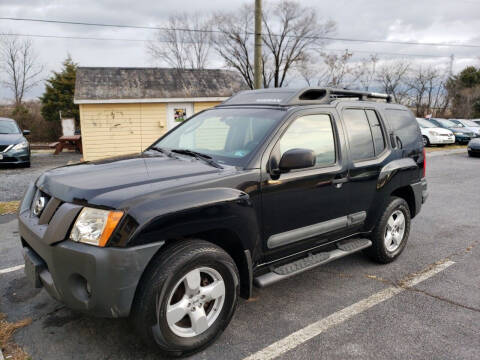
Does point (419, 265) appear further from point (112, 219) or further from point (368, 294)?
point (112, 219)

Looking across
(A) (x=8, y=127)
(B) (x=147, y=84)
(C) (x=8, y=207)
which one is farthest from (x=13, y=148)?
(B) (x=147, y=84)

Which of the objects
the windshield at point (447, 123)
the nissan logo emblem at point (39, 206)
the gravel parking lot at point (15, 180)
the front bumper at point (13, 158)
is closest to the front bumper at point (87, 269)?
the nissan logo emblem at point (39, 206)

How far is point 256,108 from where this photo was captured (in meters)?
3.62

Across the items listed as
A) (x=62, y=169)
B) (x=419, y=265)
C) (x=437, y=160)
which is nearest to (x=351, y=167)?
(x=419, y=265)

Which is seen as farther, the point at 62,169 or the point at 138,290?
the point at 62,169

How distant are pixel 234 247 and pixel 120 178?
3.25 feet

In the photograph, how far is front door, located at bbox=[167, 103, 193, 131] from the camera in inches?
645

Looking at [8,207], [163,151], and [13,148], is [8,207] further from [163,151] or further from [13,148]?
[13,148]

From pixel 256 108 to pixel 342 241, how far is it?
5.26ft

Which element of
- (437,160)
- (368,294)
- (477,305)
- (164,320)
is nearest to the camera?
(164,320)

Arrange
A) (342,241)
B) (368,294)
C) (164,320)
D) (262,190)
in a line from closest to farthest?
(164,320) < (262,190) < (368,294) < (342,241)

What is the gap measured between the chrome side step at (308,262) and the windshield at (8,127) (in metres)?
12.2

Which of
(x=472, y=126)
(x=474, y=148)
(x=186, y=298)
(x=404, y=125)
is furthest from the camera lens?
(x=472, y=126)

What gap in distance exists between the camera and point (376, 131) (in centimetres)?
417
